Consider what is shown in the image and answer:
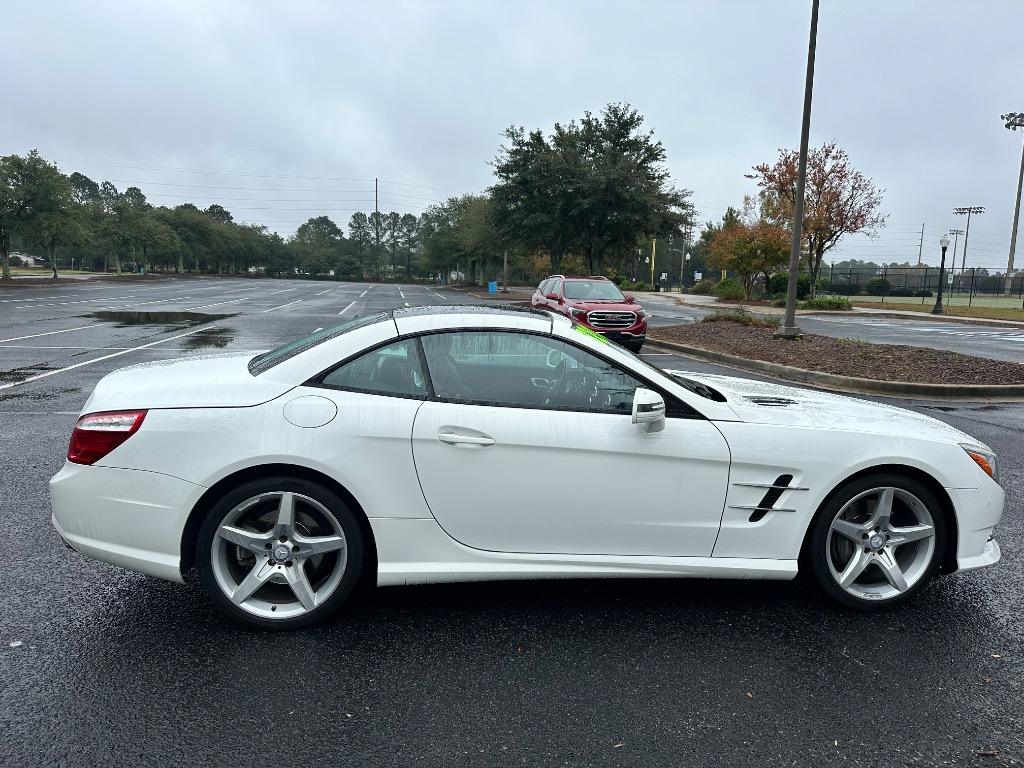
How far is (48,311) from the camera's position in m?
22.5

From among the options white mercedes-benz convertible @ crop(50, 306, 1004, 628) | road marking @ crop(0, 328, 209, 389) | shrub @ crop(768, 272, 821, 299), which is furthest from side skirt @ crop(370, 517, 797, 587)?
shrub @ crop(768, 272, 821, 299)

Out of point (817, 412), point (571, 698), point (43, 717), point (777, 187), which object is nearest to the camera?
point (43, 717)

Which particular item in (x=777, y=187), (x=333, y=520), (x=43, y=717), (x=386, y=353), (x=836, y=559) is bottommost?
(x=43, y=717)

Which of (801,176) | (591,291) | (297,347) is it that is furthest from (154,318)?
(297,347)

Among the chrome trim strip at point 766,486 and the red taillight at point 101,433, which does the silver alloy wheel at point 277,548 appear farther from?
the chrome trim strip at point 766,486

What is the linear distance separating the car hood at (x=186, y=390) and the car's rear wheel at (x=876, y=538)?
268cm

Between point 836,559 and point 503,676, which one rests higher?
point 836,559

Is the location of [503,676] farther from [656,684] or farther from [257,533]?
[257,533]

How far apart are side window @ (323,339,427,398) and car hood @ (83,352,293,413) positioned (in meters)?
0.27

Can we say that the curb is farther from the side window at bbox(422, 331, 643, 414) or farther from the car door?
the side window at bbox(422, 331, 643, 414)

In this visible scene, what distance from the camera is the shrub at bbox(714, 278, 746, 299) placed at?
139 feet

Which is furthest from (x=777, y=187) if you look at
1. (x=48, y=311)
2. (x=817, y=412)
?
(x=817, y=412)

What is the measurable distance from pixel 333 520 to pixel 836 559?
8.06ft

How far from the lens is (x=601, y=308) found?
15055 mm
